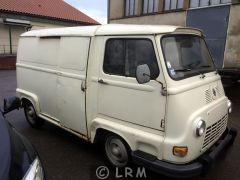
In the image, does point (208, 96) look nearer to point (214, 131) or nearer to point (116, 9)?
point (214, 131)

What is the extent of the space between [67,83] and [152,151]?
198cm

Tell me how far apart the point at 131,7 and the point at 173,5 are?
12.7 ft

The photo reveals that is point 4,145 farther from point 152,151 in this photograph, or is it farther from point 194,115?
point 194,115

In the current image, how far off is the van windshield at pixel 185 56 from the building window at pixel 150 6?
A: 1456 centimetres

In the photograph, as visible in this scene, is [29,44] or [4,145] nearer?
[4,145]

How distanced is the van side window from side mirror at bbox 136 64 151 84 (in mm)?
92

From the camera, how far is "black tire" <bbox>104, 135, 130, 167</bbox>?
4173mm

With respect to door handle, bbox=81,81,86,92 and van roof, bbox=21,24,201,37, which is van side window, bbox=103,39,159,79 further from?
door handle, bbox=81,81,86,92

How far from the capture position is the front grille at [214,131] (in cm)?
382

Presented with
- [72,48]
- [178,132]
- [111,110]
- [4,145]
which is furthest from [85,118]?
[4,145]

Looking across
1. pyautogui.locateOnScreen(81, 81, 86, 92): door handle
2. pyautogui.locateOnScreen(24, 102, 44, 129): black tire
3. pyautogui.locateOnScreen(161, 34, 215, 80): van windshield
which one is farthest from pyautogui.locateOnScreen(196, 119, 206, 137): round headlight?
pyautogui.locateOnScreen(24, 102, 44, 129): black tire

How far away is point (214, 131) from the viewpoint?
159 inches

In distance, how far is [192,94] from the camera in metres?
3.71

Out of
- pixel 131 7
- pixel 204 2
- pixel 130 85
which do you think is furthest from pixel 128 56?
pixel 131 7
